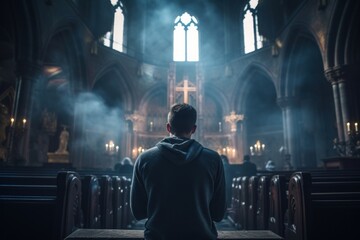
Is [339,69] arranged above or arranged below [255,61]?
below

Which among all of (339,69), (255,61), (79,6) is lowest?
(339,69)

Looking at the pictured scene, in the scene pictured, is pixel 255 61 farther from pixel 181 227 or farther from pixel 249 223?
pixel 181 227

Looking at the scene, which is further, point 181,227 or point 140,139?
point 140,139

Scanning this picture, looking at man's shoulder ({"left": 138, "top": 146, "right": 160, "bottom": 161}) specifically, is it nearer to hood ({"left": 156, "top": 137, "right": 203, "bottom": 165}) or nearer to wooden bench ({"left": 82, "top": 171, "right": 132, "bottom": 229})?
hood ({"left": 156, "top": 137, "right": 203, "bottom": 165})

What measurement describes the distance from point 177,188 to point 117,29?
19.6 meters

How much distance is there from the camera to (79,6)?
14.8 m

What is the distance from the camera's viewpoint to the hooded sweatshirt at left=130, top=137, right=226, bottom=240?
1682 mm

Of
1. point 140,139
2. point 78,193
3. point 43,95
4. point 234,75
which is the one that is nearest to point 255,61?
point 234,75

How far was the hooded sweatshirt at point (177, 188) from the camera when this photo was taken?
1682 millimetres

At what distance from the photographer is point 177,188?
5.62 feet

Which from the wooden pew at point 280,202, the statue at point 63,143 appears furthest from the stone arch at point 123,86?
the wooden pew at point 280,202

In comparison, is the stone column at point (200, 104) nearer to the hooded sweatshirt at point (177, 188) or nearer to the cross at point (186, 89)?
the cross at point (186, 89)

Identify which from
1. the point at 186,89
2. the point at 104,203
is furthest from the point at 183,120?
the point at 186,89

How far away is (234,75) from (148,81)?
6.18 m
